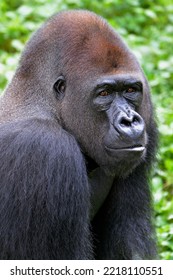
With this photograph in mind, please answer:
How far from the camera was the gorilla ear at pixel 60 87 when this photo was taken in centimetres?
559

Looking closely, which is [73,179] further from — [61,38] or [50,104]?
[61,38]

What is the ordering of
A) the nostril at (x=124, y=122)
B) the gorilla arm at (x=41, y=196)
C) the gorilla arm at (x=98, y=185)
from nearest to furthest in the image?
the gorilla arm at (x=41, y=196), the nostril at (x=124, y=122), the gorilla arm at (x=98, y=185)

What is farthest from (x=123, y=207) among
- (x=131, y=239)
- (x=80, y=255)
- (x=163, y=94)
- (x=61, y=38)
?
(x=163, y=94)

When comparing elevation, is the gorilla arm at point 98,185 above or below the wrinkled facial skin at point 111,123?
below

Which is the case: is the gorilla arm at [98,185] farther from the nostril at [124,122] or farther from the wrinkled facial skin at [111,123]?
the nostril at [124,122]

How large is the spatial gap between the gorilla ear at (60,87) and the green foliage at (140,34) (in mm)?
1992

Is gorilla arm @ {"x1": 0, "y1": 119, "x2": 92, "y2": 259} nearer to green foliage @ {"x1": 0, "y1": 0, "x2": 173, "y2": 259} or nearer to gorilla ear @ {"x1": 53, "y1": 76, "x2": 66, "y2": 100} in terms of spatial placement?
gorilla ear @ {"x1": 53, "y1": 76, "x2": 66, "y2": 100}

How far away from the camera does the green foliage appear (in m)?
7.81

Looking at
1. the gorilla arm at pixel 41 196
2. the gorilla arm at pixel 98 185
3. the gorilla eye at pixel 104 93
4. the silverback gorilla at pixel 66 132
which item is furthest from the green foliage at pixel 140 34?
the gorilla arm at pixel 41 196

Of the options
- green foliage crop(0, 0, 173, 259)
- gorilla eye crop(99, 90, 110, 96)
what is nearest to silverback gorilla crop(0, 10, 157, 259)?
gorilla eye crop(99, 90, 110, 96)

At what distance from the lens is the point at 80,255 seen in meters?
5.40

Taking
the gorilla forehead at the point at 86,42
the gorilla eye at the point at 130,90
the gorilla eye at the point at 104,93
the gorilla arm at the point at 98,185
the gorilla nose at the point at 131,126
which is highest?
the gorilla forehead at the point at 86,42

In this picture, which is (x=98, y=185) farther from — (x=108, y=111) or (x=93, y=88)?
(x=93, y=88)
